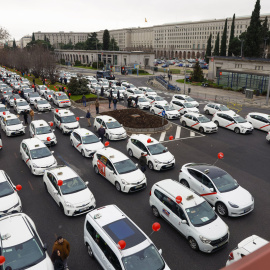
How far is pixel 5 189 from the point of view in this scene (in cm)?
1298

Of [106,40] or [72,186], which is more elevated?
[106,40]

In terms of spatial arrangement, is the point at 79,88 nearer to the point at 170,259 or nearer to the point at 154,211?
the point at 154,211

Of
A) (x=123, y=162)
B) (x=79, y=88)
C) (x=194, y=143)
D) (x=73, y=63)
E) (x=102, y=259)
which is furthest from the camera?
(x=73, y=63)

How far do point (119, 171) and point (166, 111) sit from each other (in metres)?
16.5

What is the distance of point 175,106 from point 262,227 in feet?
72.4

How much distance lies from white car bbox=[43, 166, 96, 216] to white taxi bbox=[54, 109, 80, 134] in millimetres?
10250

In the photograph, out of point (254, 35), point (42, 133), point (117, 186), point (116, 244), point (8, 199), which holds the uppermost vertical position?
point (254, 35)

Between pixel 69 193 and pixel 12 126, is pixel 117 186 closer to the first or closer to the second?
pixel 69 193

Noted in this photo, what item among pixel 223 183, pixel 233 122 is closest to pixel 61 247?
pixel 223 183

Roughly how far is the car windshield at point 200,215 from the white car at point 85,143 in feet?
32.3

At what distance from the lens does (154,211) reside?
12.6m

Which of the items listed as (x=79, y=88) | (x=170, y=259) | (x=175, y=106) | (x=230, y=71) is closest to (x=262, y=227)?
(x=170, y=259)

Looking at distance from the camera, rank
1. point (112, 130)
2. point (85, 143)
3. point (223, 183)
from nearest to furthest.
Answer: point (223, 183) → point (85, 143) → point (112, 130)

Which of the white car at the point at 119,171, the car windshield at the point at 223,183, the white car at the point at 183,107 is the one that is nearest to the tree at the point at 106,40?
the white car at the point at 183,107
